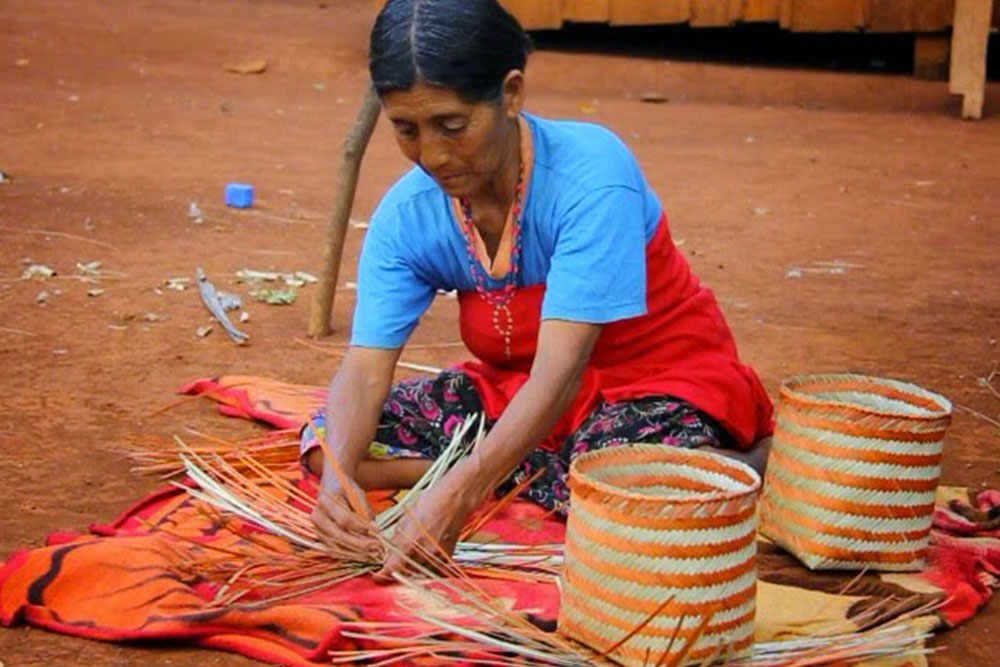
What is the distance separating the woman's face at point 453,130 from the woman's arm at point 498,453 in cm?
29

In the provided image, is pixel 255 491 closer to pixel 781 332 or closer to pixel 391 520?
pixel 391 520

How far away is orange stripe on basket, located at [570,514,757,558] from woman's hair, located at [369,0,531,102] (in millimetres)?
733

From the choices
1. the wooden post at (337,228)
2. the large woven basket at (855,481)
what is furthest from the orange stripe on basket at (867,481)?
the wooden post at (337,228)

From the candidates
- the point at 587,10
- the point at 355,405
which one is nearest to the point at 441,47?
the point at 355,405

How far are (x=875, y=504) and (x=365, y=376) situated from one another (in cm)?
92

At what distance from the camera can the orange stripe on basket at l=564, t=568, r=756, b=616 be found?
7.27 feet

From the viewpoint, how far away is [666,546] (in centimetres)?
220

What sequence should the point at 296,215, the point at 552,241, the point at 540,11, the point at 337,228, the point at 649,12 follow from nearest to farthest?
the point at 552,241 → the point at 337,228 → the point at 296,215 → the point at 649,12 → the point at 540,11

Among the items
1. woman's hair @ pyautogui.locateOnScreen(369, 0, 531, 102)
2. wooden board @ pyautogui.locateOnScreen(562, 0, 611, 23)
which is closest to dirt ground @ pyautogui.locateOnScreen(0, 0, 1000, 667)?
wooden board @ pyautogui.locateOnScreen(562, 0, 611, 23)

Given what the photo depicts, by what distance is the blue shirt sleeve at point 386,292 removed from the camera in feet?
9.30

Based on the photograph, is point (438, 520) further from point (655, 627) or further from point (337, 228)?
point (337, 228)

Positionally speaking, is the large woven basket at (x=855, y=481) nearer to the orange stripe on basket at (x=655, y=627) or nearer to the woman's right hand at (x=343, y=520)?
the orange stripe on basket at (x=655, y=627)

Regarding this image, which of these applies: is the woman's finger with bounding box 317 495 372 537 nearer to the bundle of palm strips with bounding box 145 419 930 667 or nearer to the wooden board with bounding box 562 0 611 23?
the bundle of palm strips with bounding box 145 419 930 667

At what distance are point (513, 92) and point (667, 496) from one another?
29.0 inches
